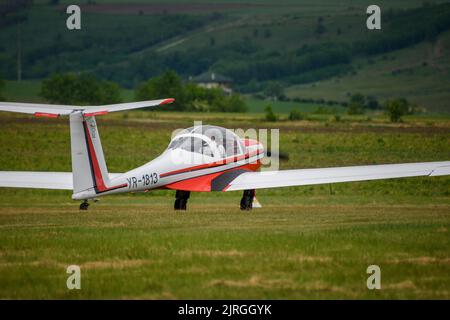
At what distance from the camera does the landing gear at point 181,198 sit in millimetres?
22359

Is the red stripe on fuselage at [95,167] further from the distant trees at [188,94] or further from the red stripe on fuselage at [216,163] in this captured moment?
the distant trees at [188,94]

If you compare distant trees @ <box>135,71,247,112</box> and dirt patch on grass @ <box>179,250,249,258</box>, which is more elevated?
dirt patch on grass @ <box>179,250,249,258</box>

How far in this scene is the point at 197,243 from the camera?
15.0 metres

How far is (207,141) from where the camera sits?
2189cm

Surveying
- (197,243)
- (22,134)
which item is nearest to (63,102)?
(22,134)

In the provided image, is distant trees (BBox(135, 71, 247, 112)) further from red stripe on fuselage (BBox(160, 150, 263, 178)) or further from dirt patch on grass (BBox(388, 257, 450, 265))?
dirt patch on grass (BBox(388, 257, 450, 265))

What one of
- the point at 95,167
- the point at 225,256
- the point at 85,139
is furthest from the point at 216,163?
the point at 225,256

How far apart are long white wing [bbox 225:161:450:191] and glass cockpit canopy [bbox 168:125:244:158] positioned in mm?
795

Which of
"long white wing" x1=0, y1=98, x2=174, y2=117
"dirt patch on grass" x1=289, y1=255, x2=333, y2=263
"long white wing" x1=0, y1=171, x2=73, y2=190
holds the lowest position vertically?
"long white wing" x1=0, y1=171, x2=73, y2=190

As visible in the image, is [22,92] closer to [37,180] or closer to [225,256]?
[37,180]

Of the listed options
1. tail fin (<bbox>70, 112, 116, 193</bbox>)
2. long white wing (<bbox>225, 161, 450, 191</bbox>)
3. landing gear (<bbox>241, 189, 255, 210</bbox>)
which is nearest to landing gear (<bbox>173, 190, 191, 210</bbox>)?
long white wing (<bbox>225, 161, 450, 191</bbox>)

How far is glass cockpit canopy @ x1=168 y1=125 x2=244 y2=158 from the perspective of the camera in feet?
70.2
